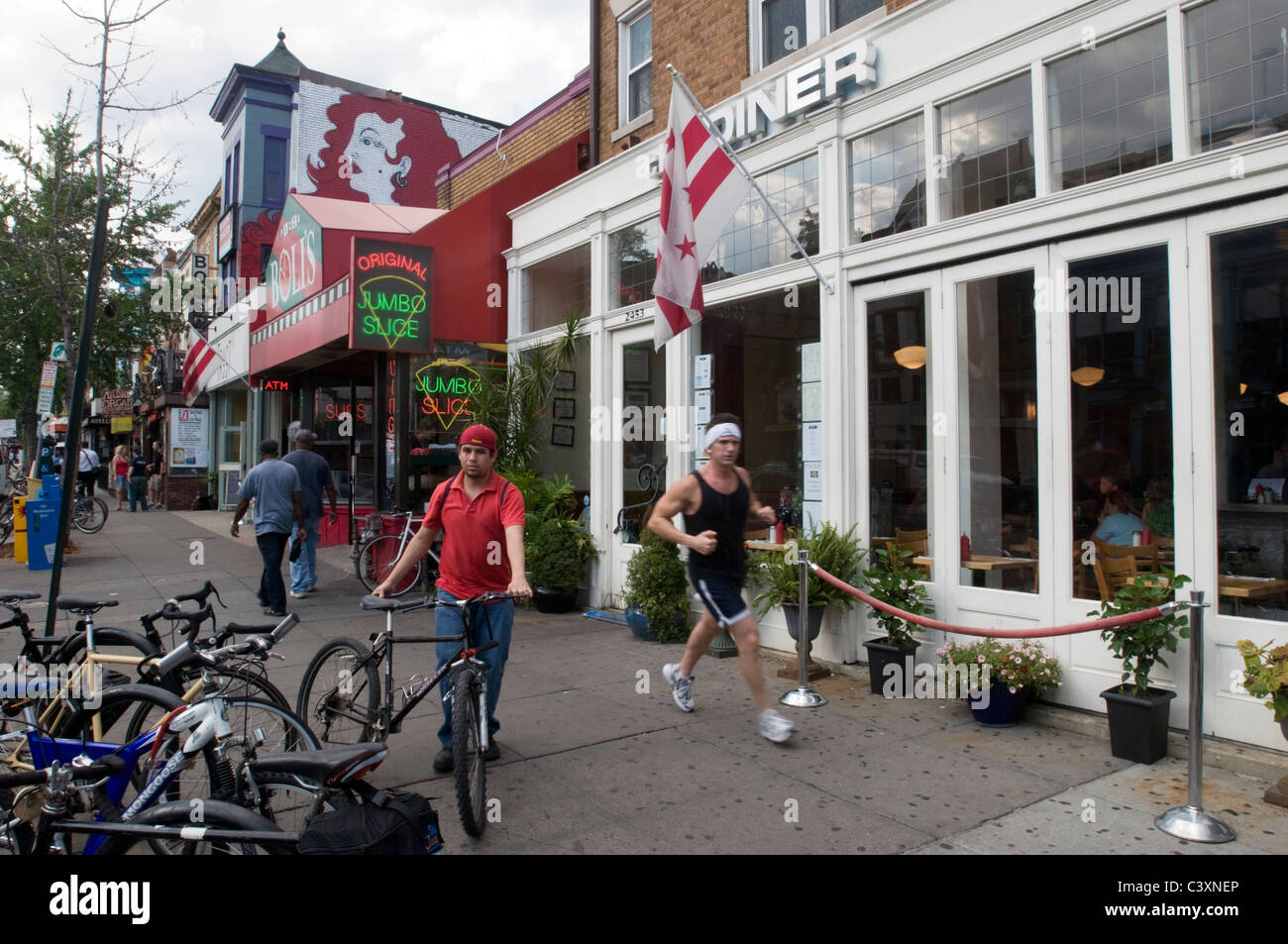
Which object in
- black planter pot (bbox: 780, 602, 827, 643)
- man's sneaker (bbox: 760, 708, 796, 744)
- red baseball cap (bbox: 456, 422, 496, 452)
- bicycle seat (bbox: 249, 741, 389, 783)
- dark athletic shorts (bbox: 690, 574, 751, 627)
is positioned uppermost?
red baseball cap (bbox: 456, 422, 496, 452)

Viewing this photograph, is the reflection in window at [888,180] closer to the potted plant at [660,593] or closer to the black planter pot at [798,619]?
the black planter pot at [798,619]

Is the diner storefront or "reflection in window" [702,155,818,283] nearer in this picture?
the diner storefront

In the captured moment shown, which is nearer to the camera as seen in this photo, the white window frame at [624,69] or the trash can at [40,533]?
the white window frame at [624,69]

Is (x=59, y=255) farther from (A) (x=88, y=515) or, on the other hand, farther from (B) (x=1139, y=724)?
(B) (x=1139, y=724)

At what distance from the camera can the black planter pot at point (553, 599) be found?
9.58m

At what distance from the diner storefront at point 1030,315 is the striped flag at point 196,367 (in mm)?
20370

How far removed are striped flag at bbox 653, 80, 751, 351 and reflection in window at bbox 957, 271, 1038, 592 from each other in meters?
1.92

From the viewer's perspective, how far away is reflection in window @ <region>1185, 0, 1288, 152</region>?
4.89 meters

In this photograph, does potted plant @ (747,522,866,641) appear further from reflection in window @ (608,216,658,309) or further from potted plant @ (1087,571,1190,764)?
reflection in window @ (608,216,658,309)

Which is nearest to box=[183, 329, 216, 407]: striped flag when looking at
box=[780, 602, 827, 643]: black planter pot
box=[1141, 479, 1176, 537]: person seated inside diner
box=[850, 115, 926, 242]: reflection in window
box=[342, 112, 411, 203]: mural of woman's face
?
box=[342, 112, 411, 203]: mural of woman's face

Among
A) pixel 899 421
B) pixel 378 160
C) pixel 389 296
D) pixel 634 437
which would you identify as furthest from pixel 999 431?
pixel 378 160

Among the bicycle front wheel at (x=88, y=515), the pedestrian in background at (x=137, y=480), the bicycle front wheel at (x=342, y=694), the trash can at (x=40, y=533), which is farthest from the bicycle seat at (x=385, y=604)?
the pedestrian in background at (x=137, y=480)
